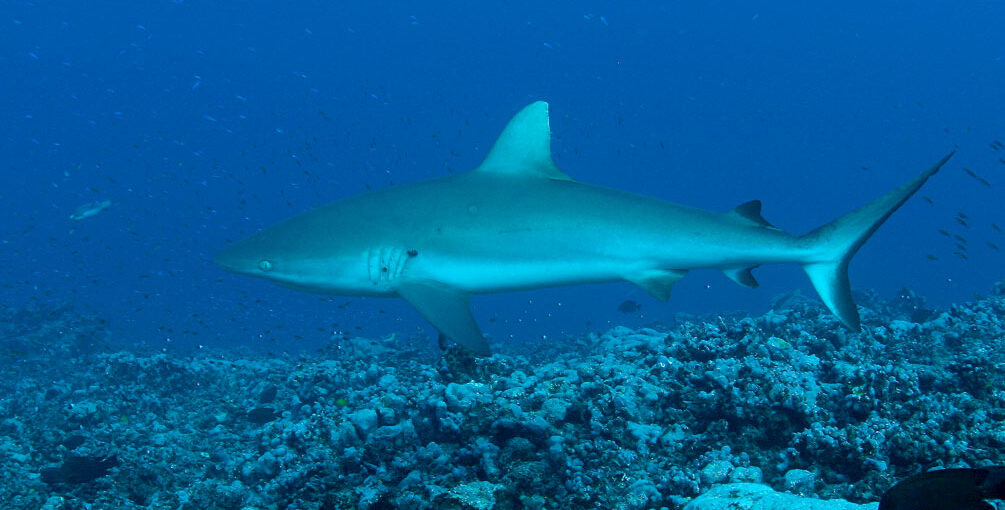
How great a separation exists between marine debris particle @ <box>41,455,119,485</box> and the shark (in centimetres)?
247

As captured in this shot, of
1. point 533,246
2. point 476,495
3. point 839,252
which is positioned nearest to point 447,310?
point 533,246

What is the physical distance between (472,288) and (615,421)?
1.59 m

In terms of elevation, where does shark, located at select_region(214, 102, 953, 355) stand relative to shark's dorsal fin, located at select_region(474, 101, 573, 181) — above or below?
below

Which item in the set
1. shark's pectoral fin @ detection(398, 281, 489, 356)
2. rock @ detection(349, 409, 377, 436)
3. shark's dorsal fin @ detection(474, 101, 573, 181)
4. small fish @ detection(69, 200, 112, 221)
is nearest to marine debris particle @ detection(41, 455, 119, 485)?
rock @ detection(349, 409, 377, 436)

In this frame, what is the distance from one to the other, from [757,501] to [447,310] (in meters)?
2.63

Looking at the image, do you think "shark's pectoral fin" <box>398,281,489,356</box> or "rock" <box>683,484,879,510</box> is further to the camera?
"shark's pectoral fin" <box>398,281,489,356</box>

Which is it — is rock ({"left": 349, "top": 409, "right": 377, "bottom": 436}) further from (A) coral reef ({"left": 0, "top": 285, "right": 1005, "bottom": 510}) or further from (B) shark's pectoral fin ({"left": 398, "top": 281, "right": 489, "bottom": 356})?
(B) shark's pectoral fin ({"left": 398, "top": 281, "right": 489, "bottom": 356})

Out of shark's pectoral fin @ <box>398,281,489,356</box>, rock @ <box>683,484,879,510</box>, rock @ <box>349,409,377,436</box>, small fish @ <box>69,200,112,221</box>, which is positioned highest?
small fish @ <box>69,200,112,221</box>

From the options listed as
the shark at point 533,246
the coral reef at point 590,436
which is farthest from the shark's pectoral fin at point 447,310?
the coral reef at point 590,436

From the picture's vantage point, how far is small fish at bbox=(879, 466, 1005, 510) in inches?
80.0

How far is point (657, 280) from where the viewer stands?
4.94 metres

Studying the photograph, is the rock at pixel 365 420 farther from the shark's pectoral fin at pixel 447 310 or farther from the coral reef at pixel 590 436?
the shark's pectoral fin at pixel 447 310

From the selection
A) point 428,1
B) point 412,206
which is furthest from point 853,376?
point 428,1

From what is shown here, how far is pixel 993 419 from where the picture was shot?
4039 millimetres
